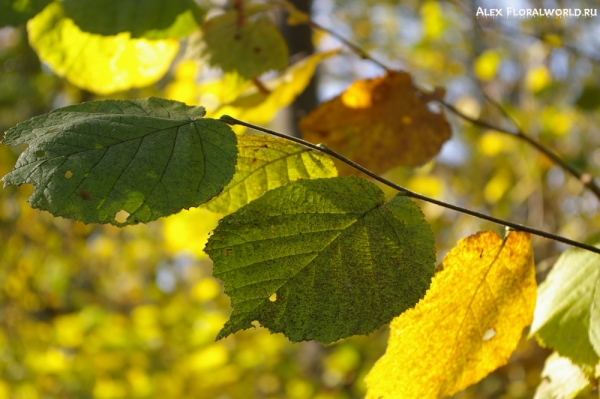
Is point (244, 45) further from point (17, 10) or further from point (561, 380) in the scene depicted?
point (561, 380)

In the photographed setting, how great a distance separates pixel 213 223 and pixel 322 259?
675 millimetres

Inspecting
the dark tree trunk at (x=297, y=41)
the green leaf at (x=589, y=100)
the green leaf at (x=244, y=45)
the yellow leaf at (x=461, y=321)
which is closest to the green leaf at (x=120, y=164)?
the yellow leaf at (x=461, y=321)

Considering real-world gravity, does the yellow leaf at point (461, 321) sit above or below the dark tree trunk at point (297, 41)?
above

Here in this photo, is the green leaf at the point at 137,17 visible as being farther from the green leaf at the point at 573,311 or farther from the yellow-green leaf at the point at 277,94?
the green leaf at the point at 573,311

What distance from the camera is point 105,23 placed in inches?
30.9

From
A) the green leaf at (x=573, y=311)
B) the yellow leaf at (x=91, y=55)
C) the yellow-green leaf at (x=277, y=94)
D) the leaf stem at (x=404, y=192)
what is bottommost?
the green leaf at (x=573, y=311)

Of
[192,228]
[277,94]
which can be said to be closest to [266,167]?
[277,94]

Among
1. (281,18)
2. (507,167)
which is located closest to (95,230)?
(507,167)

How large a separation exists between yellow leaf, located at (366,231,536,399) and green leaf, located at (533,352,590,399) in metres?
0.11

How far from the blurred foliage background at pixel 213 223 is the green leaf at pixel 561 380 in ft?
0.72

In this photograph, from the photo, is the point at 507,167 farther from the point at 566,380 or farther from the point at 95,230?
the point at 95,230

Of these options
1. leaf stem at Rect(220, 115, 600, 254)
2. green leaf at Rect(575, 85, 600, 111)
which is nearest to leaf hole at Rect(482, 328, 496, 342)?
leaf stem at Rect(220, 115, 600, 254)

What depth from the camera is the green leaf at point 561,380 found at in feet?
2.16

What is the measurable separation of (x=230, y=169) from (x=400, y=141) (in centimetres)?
51
